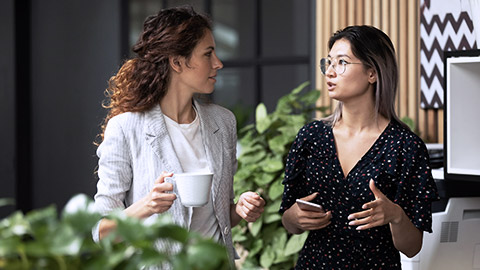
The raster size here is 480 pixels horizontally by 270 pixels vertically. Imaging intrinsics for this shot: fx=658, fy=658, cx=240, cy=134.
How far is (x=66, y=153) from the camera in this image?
18.1 feet

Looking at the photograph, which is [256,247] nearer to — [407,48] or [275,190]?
[275,190]

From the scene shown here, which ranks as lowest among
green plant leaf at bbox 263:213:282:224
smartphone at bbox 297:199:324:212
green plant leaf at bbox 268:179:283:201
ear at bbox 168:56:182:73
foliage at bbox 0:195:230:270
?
green plant leaf at bbox 263:213:282:224

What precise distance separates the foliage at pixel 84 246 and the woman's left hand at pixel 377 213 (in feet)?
3.87

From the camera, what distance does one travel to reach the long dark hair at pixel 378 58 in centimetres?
198

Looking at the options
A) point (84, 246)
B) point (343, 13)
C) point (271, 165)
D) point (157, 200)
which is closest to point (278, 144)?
point (271, 165)

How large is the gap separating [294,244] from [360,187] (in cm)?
171

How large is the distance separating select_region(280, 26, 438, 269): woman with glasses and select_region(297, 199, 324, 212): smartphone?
33 millimetres

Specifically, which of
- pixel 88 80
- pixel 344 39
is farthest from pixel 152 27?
pixel 88 80

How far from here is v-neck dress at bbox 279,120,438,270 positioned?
1.92 metres

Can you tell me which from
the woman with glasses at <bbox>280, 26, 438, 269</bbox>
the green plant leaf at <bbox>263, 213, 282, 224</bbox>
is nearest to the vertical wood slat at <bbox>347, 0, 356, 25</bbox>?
Result: the green plant leaf at <bbox>263, 213, 282, 224</bbox>

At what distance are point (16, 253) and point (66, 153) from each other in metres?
5.04

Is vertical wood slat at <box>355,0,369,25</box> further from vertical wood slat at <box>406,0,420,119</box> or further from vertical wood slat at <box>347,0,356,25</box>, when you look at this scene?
vertical wood slat at <box>406,0,420,119</box>

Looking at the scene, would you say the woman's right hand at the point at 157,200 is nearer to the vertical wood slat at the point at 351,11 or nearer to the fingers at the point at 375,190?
the fingers at the point at 375,190

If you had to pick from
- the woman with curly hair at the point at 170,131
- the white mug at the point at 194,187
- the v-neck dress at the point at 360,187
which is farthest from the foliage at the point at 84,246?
the v-neck dress at the point at 360,187
